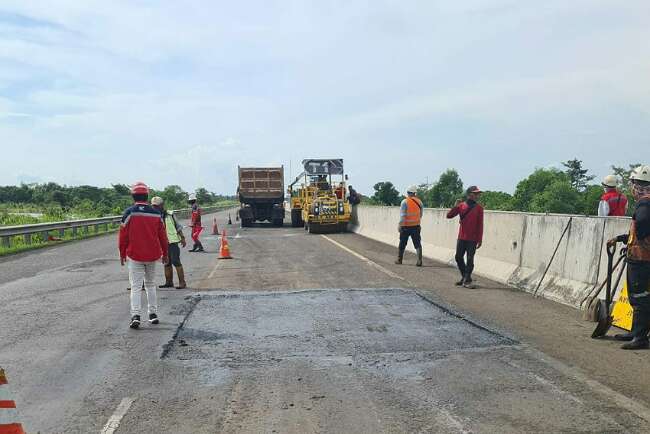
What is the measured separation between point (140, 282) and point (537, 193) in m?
104

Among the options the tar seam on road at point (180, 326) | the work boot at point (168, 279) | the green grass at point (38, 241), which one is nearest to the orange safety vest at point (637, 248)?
the tar seam on road at point (180, 326)

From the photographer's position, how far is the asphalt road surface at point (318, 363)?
414 centimetres

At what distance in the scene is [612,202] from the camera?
9.65m

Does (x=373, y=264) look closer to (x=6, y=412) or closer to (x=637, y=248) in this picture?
(x=637, y=248)

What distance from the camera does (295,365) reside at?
→ 5465 millimetres

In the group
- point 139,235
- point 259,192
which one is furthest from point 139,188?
point 259,192

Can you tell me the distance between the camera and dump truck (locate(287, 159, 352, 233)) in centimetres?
2520

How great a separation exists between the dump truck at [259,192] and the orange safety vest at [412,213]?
18.8 m

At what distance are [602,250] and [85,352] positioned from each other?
6.88m

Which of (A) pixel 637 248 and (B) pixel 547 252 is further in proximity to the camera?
(B) pixel 547 252

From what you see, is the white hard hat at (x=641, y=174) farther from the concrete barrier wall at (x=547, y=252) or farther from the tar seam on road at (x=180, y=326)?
the tar seam on road at (x=180, y=326)

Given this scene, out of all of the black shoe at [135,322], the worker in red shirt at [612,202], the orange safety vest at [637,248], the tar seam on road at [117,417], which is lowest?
the tar seam on road at [117,417]

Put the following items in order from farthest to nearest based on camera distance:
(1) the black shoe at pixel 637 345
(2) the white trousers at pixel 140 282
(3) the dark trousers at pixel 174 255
A: (3) the dark trousers at pixel 174 255, (2) the white trousers at pixel 140 282, (1) the black shoe at pixel 637 345

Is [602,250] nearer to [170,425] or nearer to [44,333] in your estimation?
[170,425]
